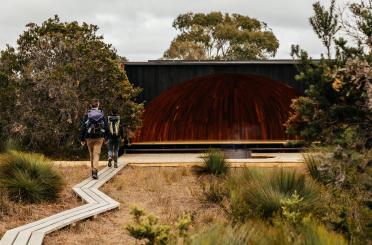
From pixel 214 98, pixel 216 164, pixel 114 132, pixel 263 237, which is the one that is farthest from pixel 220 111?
pixel 263 237

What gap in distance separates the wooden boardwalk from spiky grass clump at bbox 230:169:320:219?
89.0 inches

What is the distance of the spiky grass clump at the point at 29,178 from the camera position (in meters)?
9.67

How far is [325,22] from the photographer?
7207 mm

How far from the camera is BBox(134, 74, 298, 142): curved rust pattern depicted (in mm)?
20847

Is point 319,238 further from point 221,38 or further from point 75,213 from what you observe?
point 221,38

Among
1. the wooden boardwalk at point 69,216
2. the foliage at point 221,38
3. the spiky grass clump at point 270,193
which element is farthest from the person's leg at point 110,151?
the foliage at point 221,38

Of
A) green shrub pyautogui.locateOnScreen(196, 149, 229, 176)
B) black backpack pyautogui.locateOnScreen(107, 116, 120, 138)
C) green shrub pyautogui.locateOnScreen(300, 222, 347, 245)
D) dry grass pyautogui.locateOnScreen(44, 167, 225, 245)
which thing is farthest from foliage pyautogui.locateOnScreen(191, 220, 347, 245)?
black backpack pyautogui.locateOnScreen(107, 116, 120, 138)

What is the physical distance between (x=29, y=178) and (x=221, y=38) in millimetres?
39626

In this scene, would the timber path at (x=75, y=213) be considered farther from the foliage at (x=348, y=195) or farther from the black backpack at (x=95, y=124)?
the foliage at (x=348, y=195)

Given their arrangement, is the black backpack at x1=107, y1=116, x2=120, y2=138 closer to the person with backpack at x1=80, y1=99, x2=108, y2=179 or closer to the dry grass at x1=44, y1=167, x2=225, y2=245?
the dry grass at x1=44, y1=167, x2=225, y2=245

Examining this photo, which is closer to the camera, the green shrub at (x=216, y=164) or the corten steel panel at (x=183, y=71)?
the green shrub at (x=216, y=164)

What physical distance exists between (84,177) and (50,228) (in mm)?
5668

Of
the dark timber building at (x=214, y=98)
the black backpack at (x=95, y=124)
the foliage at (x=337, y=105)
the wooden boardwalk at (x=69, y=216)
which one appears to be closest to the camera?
the foliage at (x=337, y=105)

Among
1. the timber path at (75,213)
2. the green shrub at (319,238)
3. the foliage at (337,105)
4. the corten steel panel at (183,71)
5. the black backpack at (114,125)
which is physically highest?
the corten steel panel at (183,71)
